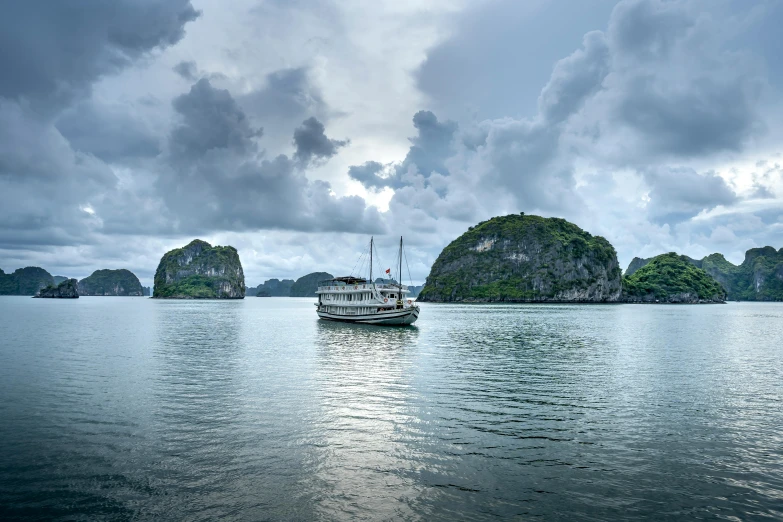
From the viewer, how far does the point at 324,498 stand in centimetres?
1256

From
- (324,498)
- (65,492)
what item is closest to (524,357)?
(324,498)

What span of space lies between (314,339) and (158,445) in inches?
1668

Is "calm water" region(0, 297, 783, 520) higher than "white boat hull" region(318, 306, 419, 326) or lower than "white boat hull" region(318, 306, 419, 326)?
lower

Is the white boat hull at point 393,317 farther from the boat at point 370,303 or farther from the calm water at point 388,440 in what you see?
the calm water at point 388,440

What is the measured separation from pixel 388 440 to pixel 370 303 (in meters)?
62.5

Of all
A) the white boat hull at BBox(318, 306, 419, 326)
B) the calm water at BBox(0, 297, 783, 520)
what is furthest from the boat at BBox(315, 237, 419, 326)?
the calm water at BBox(0, 297, 783, 520)

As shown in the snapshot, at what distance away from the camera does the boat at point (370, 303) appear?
7819 centimetres

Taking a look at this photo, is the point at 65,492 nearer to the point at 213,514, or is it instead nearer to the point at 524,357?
the point at 213,514

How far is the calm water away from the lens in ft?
40.6

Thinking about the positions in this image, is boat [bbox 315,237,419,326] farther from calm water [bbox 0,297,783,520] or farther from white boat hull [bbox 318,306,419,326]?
calm water [bbox 0,297,783,520]

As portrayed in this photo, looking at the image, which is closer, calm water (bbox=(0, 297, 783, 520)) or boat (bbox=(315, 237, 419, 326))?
calm water (bbox=(0, 297, 783, 520))

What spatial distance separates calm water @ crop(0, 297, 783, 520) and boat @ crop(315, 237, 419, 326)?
1573 inches

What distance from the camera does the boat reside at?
3078 inches

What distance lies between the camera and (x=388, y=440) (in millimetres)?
17906
